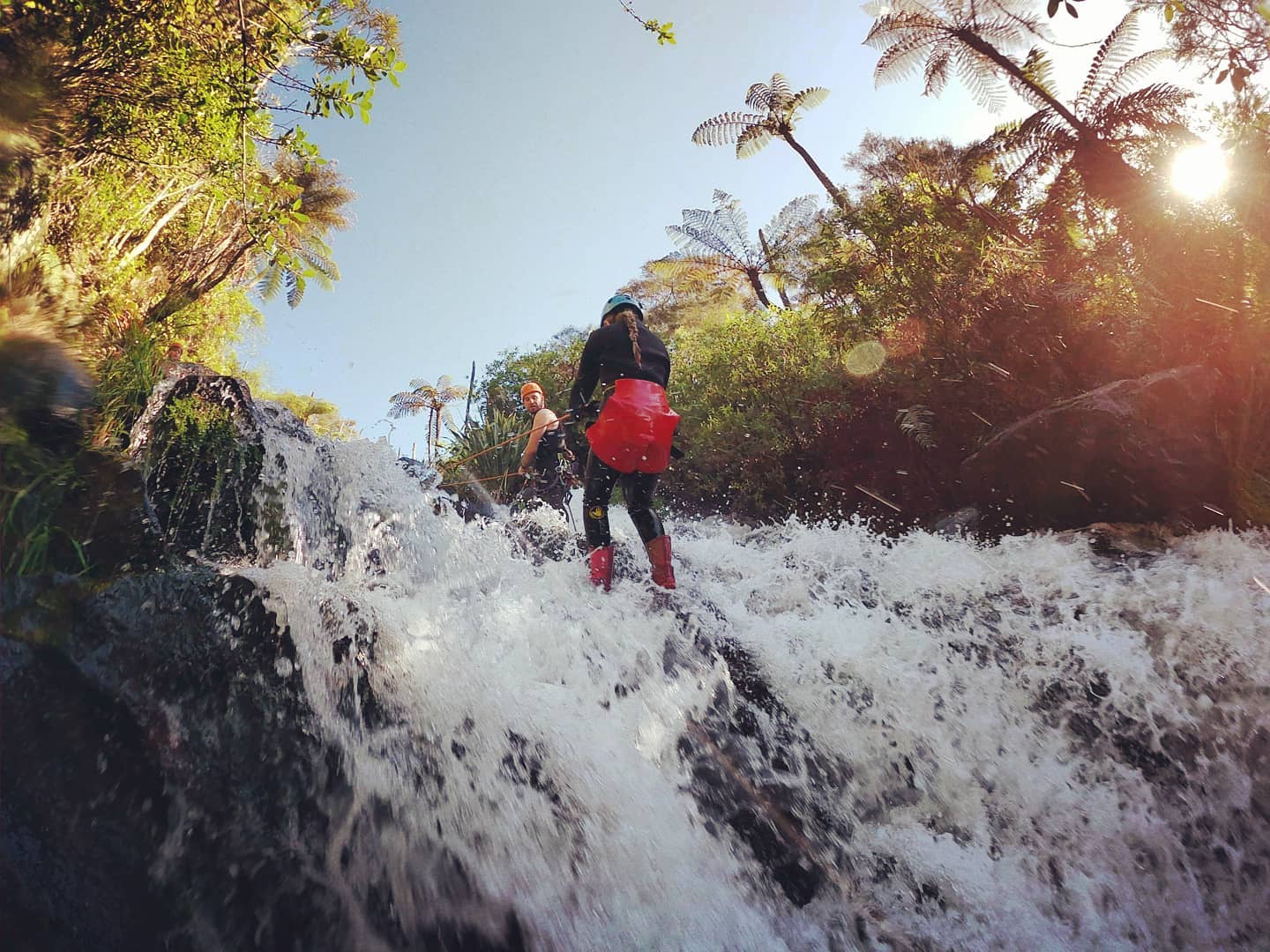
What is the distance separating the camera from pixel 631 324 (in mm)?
3994

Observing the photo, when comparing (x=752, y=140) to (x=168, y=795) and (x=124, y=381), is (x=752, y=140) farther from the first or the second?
(x=168, y=795)

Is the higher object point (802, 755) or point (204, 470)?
point (204, 470)

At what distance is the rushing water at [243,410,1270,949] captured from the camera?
81.8 inches

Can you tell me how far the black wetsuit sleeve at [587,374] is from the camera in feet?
13.1

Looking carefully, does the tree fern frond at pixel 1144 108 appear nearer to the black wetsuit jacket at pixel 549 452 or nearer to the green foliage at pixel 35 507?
the black wetsuit jacket at pixel 549 452

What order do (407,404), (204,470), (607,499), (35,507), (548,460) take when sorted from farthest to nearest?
(407,404), (548,460), (607,499), (204,470), (35,507)

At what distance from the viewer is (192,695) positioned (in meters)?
2.14

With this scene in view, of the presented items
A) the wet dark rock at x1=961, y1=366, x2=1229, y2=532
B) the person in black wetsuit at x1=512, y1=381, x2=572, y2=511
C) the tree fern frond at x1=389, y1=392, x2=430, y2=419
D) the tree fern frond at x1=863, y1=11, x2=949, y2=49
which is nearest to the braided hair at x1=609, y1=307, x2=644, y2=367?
the person in black wetsuit at x1=512, y1=381, x2=572, y2=511

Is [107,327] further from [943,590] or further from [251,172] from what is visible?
[943,590]

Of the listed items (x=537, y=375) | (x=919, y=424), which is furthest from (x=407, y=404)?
(x=919, y=424)

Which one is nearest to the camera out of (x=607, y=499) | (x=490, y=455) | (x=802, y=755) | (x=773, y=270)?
(x=802, y=755)

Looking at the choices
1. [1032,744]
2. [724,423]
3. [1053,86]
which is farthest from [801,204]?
[1032,744]

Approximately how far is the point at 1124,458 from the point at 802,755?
14.2 ft

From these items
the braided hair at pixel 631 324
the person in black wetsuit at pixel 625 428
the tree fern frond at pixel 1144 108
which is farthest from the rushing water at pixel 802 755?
the tree fern frond at pixel 1144 108
